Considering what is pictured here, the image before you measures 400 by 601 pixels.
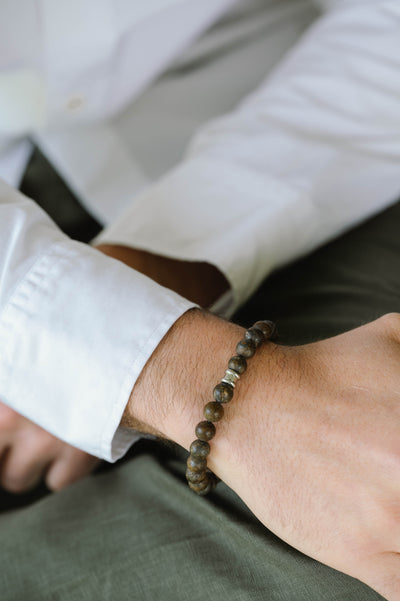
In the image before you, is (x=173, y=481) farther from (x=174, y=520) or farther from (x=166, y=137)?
(x=166, y=137)

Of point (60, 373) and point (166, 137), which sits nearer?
point (60, 373)

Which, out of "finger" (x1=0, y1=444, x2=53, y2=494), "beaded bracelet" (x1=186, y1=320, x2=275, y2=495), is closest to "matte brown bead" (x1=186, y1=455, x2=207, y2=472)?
"beaded bracelet" (x1=186, y1=320, x2=275, y2=495)

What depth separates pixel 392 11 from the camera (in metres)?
0.87

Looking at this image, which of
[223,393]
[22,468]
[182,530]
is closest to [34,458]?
[22,468]

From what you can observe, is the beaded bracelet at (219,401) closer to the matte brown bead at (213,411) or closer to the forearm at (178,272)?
the matte brown bead at (213,411)

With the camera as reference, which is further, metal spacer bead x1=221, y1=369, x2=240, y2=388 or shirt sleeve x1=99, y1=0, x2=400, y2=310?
shirt sleeve x1=99, y1=0, x2=400, y2=310

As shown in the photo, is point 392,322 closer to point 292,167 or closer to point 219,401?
point 219,401

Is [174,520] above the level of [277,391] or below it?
below

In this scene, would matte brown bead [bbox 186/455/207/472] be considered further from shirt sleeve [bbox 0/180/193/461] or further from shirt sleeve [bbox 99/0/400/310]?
shirt sleeve [bbox 99/0/400/310]

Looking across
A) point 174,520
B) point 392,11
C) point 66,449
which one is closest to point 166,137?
point 392,11

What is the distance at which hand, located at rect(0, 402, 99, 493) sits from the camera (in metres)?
0.71

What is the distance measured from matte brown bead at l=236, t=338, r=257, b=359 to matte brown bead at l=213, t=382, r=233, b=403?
34mm

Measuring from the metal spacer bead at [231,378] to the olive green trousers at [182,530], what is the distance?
15cm

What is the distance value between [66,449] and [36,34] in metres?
0.67
